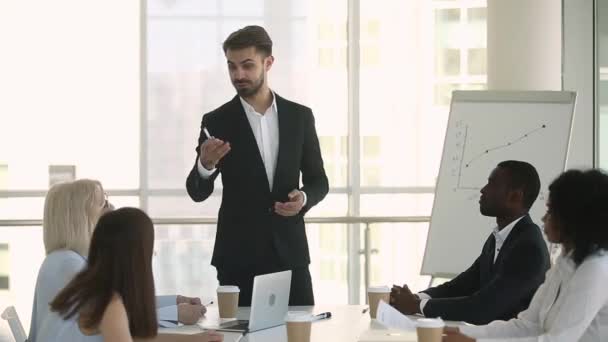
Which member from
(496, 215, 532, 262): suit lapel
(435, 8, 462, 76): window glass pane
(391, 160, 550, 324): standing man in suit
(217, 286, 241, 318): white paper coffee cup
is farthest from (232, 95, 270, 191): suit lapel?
(435, 8, 462, 76): window glass pane

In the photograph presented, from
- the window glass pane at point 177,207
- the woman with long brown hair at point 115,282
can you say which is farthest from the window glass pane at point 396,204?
the woman with long brown hair at point 115,282

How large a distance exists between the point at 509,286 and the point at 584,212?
472 mm

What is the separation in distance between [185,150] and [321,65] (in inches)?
41.0

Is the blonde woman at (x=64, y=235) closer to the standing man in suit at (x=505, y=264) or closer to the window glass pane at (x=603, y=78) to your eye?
the standing man in suit at (x=505, y=264)

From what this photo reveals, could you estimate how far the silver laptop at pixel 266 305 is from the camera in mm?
2984

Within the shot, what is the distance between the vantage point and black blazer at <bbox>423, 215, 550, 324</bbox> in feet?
9.95

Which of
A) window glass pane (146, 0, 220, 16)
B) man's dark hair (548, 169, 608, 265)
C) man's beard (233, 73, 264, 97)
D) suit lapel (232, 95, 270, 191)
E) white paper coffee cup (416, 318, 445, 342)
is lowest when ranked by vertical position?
white paper coffee cup (416, 318, 445, 342)

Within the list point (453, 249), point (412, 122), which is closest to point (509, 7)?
point (412, 122)

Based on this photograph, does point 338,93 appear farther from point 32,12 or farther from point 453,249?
point 32,12

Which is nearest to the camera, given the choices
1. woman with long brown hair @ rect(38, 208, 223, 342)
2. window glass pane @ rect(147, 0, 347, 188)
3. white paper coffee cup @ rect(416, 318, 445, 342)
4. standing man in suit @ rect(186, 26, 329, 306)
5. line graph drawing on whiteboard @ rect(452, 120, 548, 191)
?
woman with long brown hair @ rect(38, 208, 223, 342)

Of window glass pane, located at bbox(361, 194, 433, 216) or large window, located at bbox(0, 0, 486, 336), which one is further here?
window glass pane, located at bbox(361, 194, 433, 216)

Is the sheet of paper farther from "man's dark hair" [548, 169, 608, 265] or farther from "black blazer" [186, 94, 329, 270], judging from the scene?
"black blazer" [186, 94, 329, 270]

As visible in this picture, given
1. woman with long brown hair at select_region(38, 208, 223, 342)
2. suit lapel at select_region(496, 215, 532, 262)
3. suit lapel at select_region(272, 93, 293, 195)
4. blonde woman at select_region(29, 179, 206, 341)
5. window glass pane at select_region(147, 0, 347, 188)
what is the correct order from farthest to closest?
1. window glass pane at select_region(147, 0, 347, 188)
2. suit lapel at select_region(272, 93, 293, 195)
3. suit lapel at select_region(496, 215, 532, 262)
4. blonde woman at select_region(29, 179, 206, 341)
5. woman with long brown hair at select_region(38, 208, 223, 342)

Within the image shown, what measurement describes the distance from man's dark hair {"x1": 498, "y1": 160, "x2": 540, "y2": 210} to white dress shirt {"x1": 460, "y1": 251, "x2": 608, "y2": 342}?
0.47m
